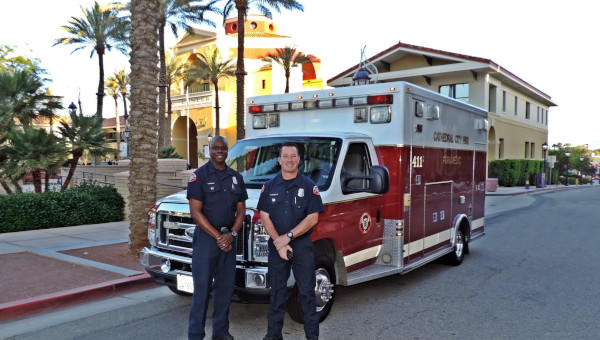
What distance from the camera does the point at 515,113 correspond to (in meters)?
38.4

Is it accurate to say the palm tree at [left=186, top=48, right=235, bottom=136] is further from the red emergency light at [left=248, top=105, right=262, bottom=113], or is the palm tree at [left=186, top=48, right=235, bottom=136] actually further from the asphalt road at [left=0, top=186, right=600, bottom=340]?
the asphalt road at [left=0, top=186, right=600, bottom=340]

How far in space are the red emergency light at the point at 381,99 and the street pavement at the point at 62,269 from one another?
4049 mm

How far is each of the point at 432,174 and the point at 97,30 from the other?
3048cm

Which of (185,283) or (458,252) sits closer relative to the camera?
(185,283)

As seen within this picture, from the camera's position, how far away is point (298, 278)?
14.0 feet

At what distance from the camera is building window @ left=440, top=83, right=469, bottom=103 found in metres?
31.6

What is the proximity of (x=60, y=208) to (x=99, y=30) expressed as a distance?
76.4ft

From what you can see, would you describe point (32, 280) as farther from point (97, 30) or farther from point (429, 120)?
point (97, 30)

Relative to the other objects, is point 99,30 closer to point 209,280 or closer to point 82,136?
point 82,136

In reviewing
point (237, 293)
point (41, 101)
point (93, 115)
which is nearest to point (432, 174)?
point (237, 293)

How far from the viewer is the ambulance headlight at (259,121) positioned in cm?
691

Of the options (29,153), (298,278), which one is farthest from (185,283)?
(29,153)

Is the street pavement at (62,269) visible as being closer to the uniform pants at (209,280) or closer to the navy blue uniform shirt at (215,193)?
the uniform pants at (209,280)

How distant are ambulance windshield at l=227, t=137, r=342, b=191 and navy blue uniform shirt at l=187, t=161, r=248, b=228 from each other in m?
0.96
